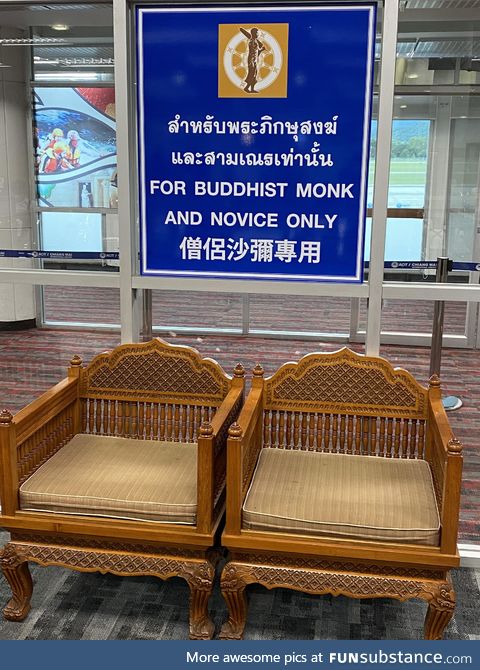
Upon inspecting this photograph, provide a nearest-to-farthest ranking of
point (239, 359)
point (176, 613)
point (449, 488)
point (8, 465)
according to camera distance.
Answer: point (449, 488), point (8, 465), point (176, 613), point (239, 359)

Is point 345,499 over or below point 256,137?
below

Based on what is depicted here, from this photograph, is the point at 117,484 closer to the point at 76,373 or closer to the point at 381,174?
the point at 76,373

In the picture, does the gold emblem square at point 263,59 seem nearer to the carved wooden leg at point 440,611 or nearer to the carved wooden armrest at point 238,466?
the carved wooden armrest at point 238,466

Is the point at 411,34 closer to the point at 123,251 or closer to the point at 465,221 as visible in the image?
the point at 465,221

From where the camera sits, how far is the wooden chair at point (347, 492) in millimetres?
2334

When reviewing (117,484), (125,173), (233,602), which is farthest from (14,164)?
(233,602)

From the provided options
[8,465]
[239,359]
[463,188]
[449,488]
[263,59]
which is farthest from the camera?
[239,359]

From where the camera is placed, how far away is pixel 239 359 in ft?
12.5

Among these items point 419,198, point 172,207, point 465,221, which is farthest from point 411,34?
point 172,207

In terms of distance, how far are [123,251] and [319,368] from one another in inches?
39.9

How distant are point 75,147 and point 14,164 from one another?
381 mm

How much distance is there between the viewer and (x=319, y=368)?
293 centimetres

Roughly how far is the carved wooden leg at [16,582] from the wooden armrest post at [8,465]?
160 mm

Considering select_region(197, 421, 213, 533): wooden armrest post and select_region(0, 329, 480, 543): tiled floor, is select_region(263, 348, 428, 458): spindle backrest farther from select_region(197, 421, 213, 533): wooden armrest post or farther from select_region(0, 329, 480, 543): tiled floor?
select_region(197, 421, 213, 533): wooden armrest post
